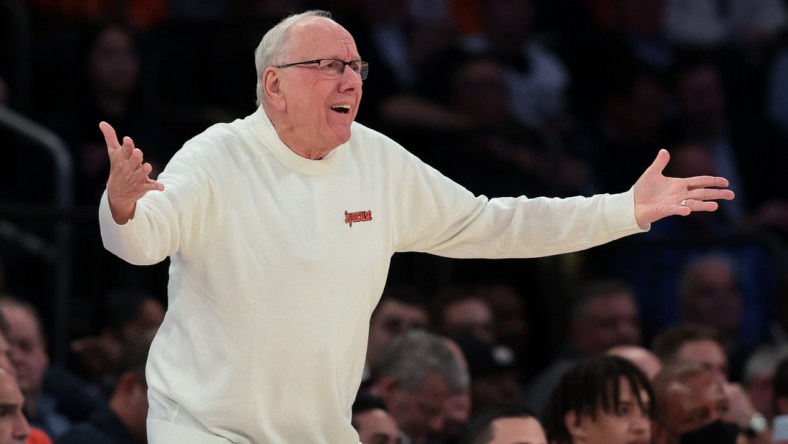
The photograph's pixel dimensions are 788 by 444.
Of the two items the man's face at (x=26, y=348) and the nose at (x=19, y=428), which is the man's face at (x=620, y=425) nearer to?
the nose at (x=19, y=428)

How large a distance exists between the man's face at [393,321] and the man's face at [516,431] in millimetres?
2369

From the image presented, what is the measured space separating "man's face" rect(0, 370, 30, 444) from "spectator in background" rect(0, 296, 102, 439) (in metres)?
1.25

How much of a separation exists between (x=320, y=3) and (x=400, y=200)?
559 centimetres

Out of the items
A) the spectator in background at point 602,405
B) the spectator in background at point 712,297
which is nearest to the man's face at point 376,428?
the spectator in background at point 602,405

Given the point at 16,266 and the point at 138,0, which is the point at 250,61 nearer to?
the point at 138,0

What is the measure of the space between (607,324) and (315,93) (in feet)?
13.6

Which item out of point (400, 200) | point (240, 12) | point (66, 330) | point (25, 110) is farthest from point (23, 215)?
point (400, 200)

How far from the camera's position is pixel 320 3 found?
1004cm

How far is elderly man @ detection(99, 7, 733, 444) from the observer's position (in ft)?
13.8

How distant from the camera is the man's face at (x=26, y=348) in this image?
21.3 feet

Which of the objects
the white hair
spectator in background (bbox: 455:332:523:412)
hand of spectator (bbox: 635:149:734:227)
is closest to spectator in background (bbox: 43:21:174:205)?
spectator in background (bbox: 455:332:523:412)

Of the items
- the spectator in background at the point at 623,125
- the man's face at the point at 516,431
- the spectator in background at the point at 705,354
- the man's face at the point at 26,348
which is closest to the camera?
the man's face at the point at 516,431

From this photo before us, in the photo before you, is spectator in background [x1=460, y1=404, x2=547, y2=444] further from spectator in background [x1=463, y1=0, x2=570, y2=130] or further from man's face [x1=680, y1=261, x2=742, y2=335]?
spectator in background [x1=463, y1=0, x2=570, y2=130]

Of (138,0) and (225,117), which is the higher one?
(138,0)
